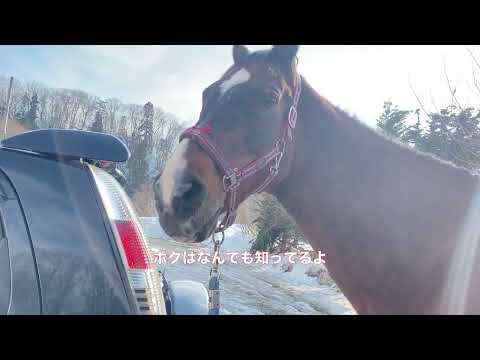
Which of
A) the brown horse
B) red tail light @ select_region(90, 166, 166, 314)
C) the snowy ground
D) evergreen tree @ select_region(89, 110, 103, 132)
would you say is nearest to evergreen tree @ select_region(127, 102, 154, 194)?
evergreen tree @ select_region(89, 110, 103, 132)

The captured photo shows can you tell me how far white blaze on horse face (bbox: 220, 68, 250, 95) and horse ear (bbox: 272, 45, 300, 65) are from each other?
0.71ft

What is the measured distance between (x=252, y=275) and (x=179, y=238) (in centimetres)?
216

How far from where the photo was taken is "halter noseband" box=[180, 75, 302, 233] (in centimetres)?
158

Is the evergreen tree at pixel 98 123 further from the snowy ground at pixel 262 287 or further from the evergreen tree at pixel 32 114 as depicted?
the snowy ground at pixel 262 287

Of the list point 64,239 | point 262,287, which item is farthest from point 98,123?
point 262,287

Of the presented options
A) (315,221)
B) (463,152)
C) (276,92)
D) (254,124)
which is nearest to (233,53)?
(276,92)

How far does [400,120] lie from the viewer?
10.7 ft

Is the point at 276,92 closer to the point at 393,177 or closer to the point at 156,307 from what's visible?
the point at 393,177

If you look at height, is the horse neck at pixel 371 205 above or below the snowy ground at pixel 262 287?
above

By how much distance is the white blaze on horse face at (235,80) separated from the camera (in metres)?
1.69

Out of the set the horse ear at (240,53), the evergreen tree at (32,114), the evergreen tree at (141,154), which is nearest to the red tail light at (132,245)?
the horse ear at (240,53)

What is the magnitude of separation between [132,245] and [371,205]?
1242mm

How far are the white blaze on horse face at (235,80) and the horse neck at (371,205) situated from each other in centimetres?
40

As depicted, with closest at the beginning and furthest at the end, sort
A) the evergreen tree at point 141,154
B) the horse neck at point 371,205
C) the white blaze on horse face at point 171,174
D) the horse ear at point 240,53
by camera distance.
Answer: the white blaze on horse face at point 171,174, the horse neck at point 371,205, the horse ear at point 240,53, the evergreen tree at point 141,154
